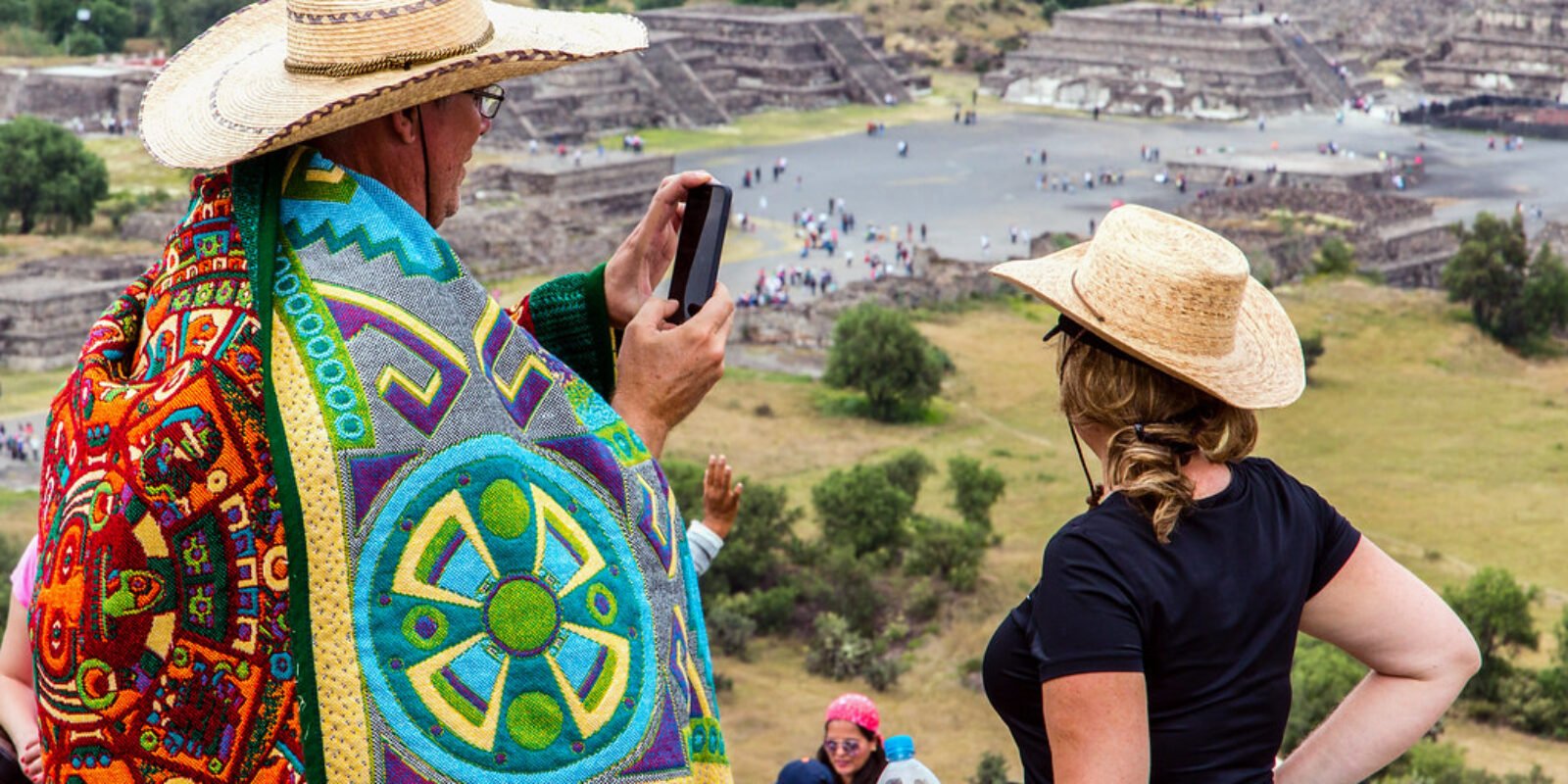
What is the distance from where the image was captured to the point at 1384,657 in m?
3.36

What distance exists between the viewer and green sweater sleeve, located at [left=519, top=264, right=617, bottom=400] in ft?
12.4

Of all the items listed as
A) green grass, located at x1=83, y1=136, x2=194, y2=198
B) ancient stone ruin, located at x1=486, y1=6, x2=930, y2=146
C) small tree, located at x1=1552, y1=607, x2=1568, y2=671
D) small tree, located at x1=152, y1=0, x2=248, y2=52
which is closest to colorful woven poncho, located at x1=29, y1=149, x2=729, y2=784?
small tree, located at x1=1552, y1=607, x2=1568, y2=671

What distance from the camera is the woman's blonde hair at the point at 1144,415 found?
315 centimetres

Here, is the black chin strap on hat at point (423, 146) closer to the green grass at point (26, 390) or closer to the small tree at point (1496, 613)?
the small tree at point (1496, 613)

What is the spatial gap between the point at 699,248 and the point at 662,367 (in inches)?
9.9

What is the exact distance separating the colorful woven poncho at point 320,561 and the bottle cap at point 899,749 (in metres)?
2.74

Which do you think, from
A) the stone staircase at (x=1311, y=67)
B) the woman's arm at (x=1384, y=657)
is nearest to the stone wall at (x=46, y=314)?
the woman's arm at (x=1384, y=657)

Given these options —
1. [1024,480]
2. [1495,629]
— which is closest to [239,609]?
[1495,629]

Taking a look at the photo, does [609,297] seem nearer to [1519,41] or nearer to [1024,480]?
[1024,480]

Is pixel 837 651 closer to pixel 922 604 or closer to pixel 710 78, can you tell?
pixel 922 604

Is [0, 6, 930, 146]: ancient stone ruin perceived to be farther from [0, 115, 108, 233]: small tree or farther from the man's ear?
the man's ear

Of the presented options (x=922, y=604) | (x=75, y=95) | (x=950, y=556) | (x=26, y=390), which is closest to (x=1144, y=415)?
(x=922, y=604)

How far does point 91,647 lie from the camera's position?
2.88 meters

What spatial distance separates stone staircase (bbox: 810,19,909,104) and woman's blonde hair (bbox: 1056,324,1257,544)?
56.0 meters
